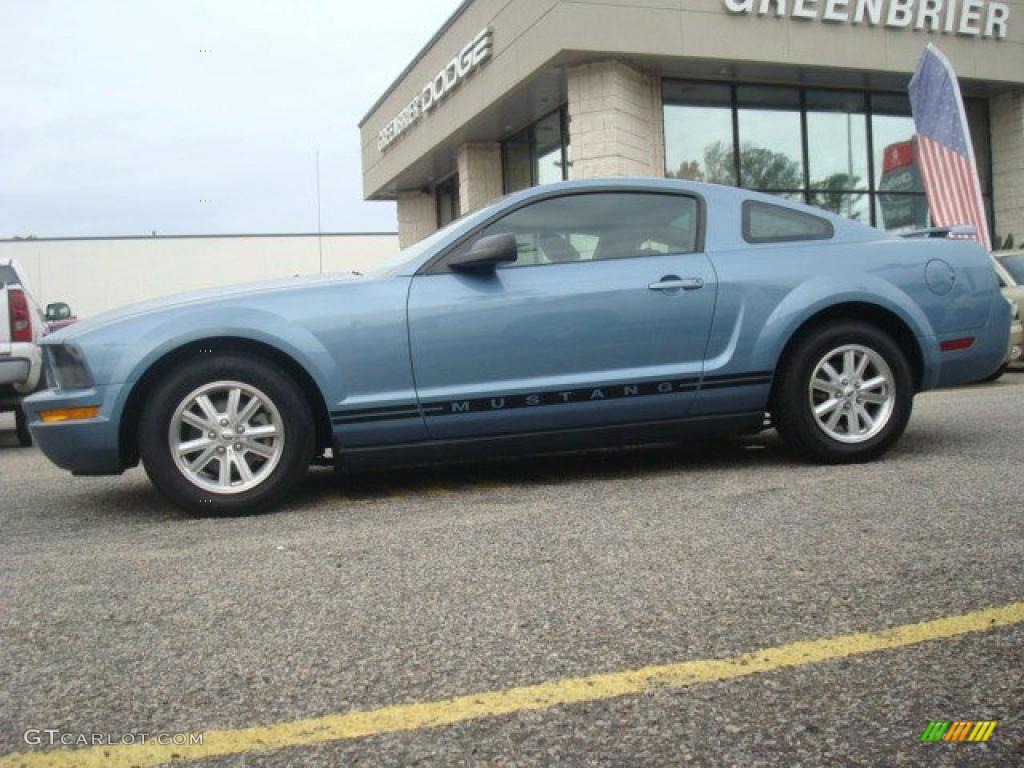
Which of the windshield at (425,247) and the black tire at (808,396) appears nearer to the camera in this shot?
the windshield at (425,247)

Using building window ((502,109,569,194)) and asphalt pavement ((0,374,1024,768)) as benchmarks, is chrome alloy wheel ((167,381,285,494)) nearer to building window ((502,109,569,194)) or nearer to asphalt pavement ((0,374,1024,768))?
asphalt pavement ((0,374,1024,768))

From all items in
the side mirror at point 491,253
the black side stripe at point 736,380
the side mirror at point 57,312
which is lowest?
the black side stripe at point 736,380

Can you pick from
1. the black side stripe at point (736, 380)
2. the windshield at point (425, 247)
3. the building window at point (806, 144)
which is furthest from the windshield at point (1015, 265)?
the windshield at point (425, 247)

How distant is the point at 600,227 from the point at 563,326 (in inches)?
24.3

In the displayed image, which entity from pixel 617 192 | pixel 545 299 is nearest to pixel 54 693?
pixel 545 299

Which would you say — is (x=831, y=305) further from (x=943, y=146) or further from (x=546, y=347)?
(x=943, y=146)

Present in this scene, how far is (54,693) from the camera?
7.32 ft

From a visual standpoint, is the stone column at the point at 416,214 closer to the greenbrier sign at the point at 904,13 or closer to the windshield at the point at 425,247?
the greenbrier sign at the point at 904,13

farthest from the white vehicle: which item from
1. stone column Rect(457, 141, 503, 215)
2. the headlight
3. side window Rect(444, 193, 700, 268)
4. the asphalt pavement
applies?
stone column Rect(457, 141, 503, 215)

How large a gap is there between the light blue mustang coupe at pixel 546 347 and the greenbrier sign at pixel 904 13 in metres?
10.6

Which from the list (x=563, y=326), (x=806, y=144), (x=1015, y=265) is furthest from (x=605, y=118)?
(x=563, y=326)

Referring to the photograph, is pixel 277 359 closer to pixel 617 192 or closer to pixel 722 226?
pixel 617 192

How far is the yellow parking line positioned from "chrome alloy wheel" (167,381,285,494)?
2298mm

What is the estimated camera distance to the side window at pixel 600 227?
461 centimetres
